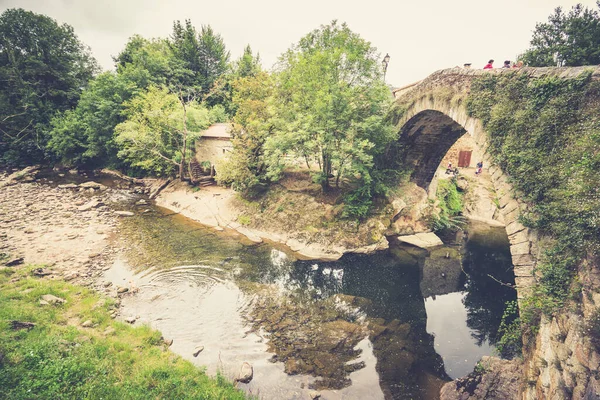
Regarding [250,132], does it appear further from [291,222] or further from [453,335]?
[453,335]

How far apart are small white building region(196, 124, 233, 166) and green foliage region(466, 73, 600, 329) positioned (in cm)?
1780

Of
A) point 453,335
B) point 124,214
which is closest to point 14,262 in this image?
point 124,214

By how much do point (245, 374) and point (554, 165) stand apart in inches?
351

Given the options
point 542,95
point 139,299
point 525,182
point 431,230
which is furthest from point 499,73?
point 139,299

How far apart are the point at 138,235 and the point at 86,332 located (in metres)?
7.99

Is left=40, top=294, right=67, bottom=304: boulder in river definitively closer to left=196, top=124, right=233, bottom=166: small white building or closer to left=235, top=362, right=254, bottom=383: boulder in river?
left=235, top=362, right=254, bottom=383: boulder in river

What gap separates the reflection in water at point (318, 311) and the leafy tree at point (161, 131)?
7781 millimetres

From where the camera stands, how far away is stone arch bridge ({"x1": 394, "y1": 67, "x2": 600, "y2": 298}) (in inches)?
240

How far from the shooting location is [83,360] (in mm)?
5254

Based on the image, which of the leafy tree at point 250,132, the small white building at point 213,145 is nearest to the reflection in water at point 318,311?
the leafy tree at point 250,132

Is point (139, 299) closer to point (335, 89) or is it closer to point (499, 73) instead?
point (335, 89)

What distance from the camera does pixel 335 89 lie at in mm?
12133

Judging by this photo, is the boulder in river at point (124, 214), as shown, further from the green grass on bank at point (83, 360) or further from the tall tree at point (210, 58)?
the tall tree at point (210, 58)

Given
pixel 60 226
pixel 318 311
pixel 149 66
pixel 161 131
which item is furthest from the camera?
pixel 149 66
